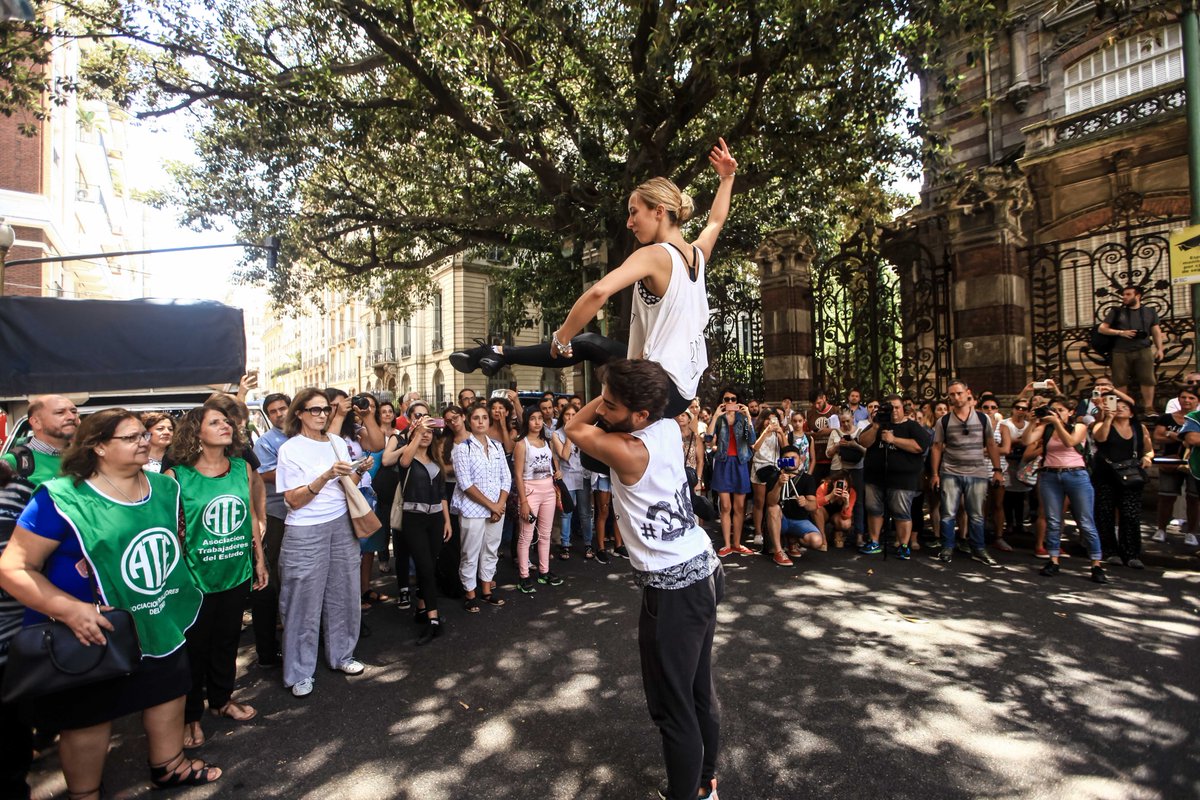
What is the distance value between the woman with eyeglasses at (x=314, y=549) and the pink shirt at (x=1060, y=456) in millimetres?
7135

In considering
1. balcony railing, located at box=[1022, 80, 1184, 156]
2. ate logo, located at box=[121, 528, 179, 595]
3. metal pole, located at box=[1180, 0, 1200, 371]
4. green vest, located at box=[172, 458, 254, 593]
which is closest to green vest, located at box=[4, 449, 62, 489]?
green vest, located at box=[172, 458, 254, 593]

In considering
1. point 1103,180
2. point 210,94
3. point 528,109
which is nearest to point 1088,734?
point 528,109

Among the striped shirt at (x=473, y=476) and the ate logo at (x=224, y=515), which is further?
the striped shirt at (x=473, y=476)

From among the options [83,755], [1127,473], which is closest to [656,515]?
[83,755]

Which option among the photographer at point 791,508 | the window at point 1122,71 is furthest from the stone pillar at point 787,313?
the window at point 1122,71

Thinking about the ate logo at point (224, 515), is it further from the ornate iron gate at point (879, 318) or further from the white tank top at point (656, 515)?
the ornate iron gate at point (879, 318)

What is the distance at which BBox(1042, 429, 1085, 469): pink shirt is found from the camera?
271 inches

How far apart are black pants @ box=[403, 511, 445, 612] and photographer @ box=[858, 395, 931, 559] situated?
5.45 meters

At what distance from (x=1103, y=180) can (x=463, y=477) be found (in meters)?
16.1

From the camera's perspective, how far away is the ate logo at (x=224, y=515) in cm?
392

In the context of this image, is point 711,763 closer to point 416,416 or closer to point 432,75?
point 416,416

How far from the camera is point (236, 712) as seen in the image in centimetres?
403

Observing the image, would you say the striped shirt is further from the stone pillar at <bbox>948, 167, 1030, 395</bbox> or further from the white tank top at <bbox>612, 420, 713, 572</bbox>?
the stone pillar at <bbox>948, 167, 1030, 395</bbox>

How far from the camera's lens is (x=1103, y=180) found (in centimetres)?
1433
